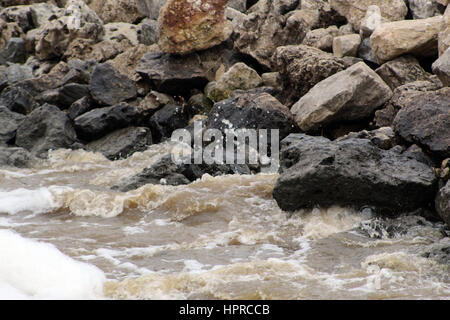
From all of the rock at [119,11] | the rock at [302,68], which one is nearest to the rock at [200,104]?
the rock at [302,68]

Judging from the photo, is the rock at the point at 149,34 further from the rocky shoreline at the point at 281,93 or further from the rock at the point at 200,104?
the rock at the point at 200,104

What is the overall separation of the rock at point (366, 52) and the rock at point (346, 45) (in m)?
0.09

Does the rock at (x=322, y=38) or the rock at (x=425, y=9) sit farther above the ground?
the rock at (x=425, y=9)

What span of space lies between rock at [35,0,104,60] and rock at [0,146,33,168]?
5874mm

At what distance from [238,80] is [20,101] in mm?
5289

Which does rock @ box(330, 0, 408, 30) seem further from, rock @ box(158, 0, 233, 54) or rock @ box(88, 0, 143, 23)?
rock @ box(88, 0, 143, 23)

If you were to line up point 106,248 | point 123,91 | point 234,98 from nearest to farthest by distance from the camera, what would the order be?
point 106,248, point 234,98, point 123,91

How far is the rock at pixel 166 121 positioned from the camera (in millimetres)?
11969

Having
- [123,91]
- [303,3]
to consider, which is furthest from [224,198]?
[303,3]

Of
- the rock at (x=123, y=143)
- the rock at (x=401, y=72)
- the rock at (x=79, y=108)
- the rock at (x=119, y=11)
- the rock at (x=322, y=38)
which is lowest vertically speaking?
the rock at (x=123, y=143)
